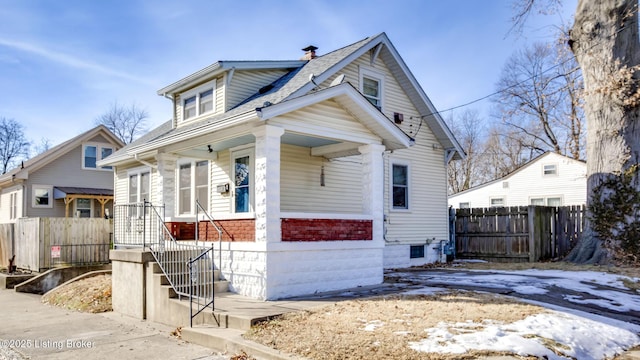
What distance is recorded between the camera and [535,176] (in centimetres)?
2553

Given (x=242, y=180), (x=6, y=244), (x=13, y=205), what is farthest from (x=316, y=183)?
(x=13, y=205)

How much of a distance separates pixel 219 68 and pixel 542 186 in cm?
1894

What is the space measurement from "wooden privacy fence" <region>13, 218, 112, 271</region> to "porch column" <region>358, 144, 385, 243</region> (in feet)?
33.3

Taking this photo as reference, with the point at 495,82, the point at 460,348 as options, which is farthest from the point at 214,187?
the point at 495,82

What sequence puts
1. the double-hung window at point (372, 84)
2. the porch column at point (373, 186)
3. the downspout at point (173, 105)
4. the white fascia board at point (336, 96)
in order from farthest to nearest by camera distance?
the double-hung window at point (372, 84) → the downspout at point (173, 105) → the porch column at point (373, 186) → the white fascia board at point (336, 96)

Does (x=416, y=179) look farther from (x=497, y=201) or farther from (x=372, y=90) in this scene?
(x=497, y=201)

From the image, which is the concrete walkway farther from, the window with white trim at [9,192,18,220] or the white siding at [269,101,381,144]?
the window with white trim at [9,192,18,220]

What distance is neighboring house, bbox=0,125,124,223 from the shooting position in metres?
24.8

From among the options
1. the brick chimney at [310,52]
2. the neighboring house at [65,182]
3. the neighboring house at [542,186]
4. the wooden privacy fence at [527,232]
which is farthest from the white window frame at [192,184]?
the neighboring house at [542,186]

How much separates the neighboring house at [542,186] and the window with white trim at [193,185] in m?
17.8

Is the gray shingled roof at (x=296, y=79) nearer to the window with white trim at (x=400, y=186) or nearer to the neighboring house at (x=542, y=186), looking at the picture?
the window with white trim at (x=400, y=186)

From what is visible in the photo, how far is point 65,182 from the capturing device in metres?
25.8

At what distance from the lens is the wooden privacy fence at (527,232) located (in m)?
15.3

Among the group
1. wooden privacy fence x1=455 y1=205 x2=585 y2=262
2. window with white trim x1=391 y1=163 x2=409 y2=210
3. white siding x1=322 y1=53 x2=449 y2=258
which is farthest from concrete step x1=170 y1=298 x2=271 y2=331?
wooden privacy fence x1=455 y1=205 x2=585 y2=262
